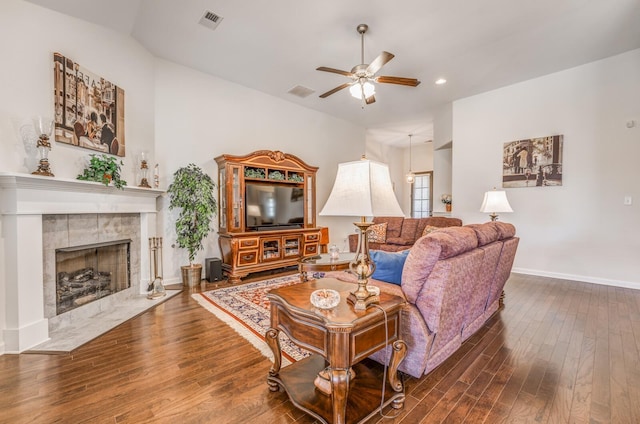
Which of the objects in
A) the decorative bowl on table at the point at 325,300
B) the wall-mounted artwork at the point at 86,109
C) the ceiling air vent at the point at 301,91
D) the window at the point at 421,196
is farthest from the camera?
the window at the point at 421,196

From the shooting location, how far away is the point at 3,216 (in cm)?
225

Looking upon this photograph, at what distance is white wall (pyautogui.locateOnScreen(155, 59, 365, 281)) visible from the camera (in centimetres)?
414

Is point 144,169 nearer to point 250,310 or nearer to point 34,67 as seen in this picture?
point 34,67

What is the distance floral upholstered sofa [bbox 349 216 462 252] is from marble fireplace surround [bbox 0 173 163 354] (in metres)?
3.88

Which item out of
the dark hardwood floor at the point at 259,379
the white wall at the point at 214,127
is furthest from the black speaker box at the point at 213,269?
the dark hardwood floor at the point at 259,379

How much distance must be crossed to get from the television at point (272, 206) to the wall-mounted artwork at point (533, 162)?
3693 mm

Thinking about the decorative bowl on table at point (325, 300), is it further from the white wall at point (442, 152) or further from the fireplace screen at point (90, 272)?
the white wall at point (442, 152)

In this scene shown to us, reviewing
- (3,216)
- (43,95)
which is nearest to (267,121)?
(43,95)

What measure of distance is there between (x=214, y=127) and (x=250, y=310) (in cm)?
307

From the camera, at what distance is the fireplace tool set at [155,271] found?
3594 mm

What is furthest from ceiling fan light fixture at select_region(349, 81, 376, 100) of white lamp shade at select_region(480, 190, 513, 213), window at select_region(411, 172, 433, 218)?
window at select_region(411, 172, 433, 218)

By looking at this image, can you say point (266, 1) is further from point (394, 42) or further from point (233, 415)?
point (233, 415)

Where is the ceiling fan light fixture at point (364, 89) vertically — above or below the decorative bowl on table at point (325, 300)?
above

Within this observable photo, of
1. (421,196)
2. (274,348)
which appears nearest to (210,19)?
(274,348)
